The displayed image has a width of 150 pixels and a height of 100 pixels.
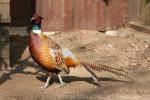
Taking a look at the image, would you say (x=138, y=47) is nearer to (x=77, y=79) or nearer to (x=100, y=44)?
(x=100, y=44)

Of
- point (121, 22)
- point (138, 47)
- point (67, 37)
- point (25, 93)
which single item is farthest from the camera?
point (121, 22)

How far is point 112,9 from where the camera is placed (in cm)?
1034

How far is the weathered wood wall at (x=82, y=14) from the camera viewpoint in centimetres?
1007

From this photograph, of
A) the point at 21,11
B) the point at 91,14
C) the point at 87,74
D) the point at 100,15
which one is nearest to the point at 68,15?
the point at 91,14

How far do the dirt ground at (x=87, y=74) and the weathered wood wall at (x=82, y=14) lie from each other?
0.20m

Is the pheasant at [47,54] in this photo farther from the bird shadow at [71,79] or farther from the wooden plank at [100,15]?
the wooden plank at [100,15]

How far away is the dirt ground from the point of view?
20.6 feet

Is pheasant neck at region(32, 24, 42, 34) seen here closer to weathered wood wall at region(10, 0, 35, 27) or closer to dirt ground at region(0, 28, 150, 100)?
dirt ground at region(0, 28, 150, 100)

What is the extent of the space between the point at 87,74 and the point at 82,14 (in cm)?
308

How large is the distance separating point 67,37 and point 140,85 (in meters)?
3.27

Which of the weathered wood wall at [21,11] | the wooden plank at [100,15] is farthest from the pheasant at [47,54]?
the wooden plank at [100,15]

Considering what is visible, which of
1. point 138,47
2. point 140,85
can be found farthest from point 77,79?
point 138,47

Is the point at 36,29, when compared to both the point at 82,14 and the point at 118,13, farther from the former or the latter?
the point at 118,13

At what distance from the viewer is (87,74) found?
24.2 ft
